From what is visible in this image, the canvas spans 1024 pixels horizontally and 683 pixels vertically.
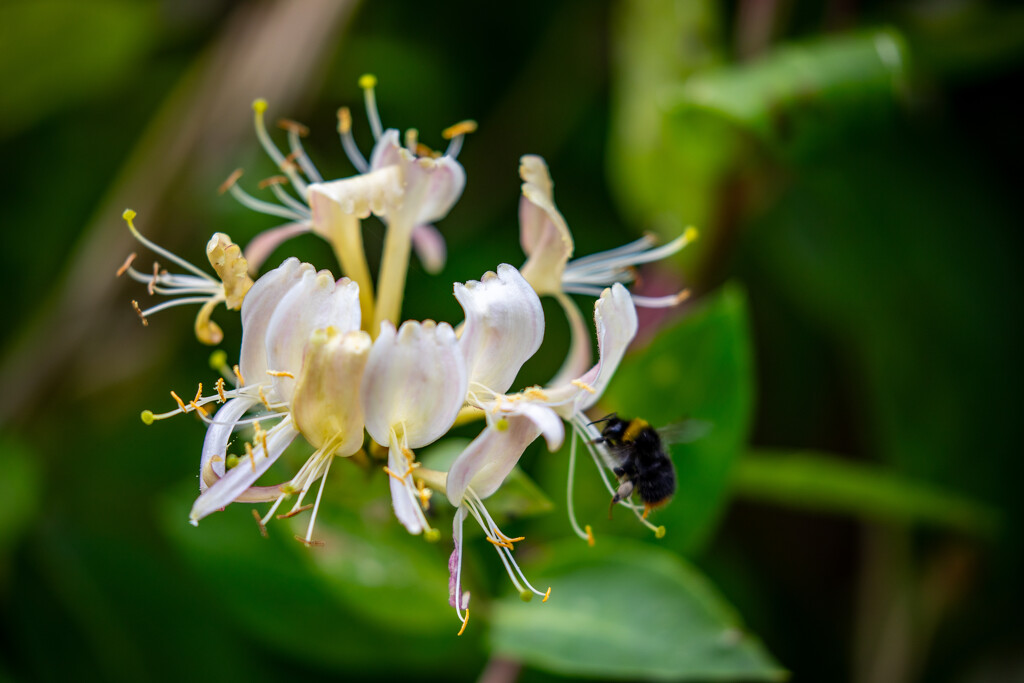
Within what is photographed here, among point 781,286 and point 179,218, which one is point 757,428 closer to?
point 781,286

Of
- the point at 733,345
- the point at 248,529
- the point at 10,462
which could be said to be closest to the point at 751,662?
the point at 733,345

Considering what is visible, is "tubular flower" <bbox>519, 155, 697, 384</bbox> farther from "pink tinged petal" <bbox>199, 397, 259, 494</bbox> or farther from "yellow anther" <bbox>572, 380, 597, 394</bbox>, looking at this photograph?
"pink tinged petal" <bbox>199, 397, 259, 494</bbox>

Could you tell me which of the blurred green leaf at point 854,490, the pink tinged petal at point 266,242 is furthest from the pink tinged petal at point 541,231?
the blurred green leaf at point 854,490

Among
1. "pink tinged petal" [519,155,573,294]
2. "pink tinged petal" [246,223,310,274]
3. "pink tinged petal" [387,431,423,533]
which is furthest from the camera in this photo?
"pink tinged petal" [246,223,310,274]

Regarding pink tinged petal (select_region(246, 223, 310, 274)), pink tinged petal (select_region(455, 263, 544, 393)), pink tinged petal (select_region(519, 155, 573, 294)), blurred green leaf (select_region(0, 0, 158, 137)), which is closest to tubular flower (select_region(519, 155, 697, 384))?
pink tinged petal (select_region(519, 155, 573, 294))

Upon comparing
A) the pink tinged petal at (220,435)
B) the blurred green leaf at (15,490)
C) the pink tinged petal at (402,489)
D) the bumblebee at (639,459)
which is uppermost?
the pink tinged petal at (220,435)

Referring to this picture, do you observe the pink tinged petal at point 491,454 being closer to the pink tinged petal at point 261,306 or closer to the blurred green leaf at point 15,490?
the pink tinged petal at point 261,306
